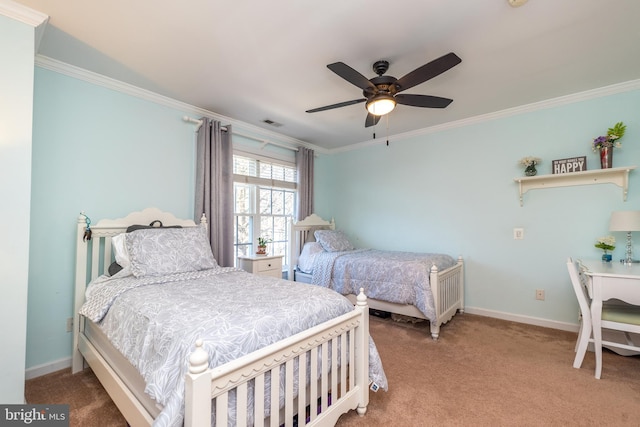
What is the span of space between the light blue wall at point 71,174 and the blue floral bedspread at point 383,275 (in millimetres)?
1981

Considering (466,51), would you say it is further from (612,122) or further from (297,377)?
(297,377)

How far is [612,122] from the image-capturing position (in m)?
2.79

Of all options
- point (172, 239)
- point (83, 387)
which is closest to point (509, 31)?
point (172, 239)

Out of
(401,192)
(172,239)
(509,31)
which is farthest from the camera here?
(401,192)

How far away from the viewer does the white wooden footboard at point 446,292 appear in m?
2.83

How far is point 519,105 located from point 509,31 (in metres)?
1.54

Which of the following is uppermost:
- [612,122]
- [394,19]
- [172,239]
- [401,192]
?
[394,19]

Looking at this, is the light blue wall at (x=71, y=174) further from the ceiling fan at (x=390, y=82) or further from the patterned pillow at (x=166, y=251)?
the ceiling fan at (x=390, y=82)

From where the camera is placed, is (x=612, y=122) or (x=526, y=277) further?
(x=526, y=277)

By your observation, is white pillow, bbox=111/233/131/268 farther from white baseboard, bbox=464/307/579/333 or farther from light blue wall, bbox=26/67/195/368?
white baseboard, bbox=464/307/579/333

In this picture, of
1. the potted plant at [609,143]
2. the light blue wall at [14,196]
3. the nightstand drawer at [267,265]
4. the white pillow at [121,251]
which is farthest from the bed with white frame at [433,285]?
the light blue wall at [14,196]

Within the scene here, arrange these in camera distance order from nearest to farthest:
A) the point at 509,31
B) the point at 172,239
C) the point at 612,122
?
the point at 509,31 < the point at 172,239 < the point at 612,122

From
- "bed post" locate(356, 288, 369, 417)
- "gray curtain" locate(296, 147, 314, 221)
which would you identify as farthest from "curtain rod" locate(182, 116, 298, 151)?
"bed post" locate(356, 288, 369, 417)

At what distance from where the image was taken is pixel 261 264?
327 centimetres
